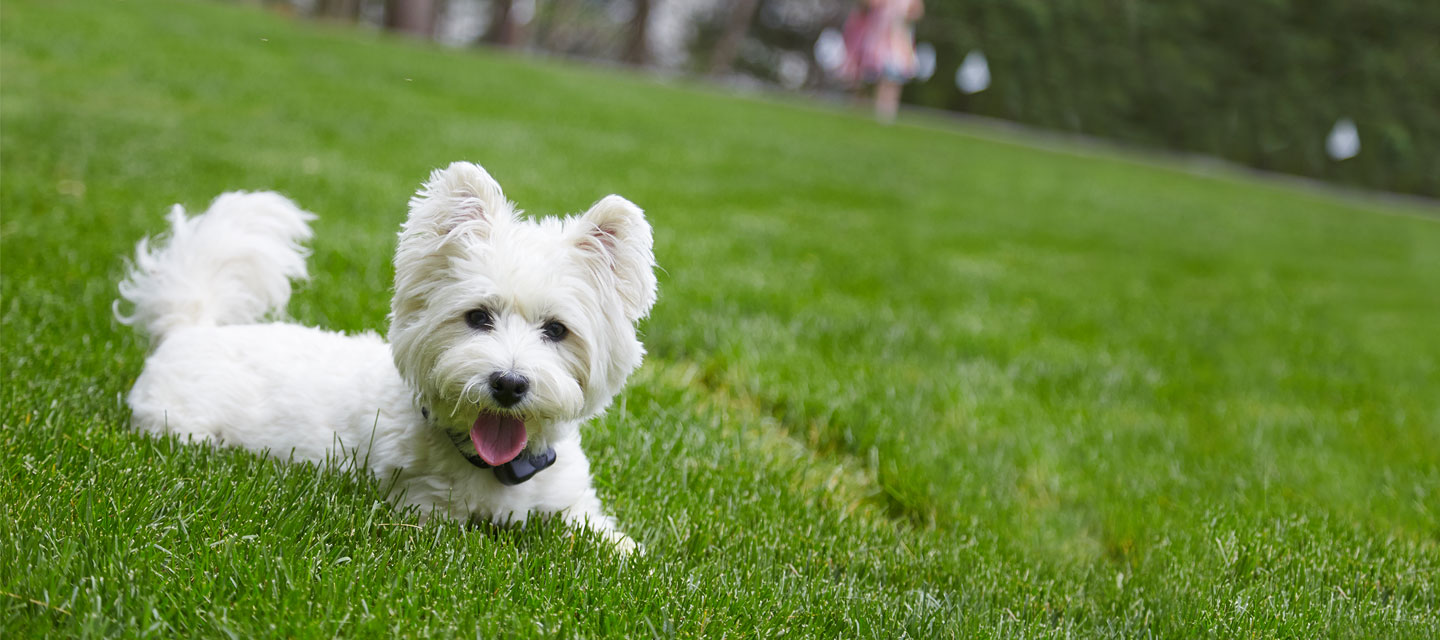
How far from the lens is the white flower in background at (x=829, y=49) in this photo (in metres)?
33.5

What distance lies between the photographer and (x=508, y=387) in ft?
Answer: 8.28

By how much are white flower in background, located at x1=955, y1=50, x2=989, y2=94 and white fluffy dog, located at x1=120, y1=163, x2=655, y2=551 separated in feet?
89.2

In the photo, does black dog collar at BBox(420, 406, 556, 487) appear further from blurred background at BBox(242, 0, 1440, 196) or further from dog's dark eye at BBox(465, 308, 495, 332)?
blurred background at BBox(242, 0, 1440, 196)

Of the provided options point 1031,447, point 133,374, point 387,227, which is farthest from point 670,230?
point 133,374

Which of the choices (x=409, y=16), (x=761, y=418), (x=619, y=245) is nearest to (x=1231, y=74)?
(x=409, y=16)

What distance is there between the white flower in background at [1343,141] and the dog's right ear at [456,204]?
30221 mm

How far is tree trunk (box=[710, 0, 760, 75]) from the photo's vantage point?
3547cm

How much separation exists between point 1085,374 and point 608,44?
131ft

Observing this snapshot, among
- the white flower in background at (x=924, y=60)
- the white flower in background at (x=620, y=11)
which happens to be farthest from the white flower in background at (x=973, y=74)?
the white flower in background at (x=620, y=11)

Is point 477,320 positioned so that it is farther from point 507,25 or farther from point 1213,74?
point 1213,74

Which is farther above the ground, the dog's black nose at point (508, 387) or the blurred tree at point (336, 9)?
the dog's black nose at point (508, 387)

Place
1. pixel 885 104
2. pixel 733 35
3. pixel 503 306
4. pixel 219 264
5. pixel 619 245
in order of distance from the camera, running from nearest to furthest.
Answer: pixel 503 306 → pixel 619 245 → pixel 219 264 → pixel 885 104 → pixel 733 35

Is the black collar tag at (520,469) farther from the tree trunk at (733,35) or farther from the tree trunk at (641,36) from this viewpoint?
the tree trunk at (733,35)

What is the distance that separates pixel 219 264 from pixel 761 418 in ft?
6.93
